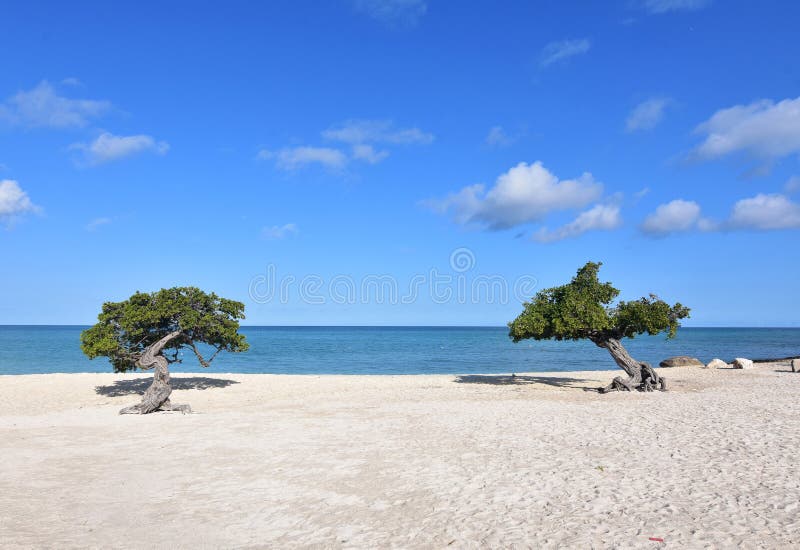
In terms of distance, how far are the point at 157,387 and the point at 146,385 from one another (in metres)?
9.28

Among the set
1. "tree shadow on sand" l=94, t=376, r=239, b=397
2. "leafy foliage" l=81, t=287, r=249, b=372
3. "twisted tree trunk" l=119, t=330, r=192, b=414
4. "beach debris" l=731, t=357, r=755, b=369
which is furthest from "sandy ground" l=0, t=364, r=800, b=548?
"beach debris" l=731, t=357, r=755, b=369

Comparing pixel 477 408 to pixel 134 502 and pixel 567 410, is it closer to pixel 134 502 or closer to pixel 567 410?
pixel 567 410

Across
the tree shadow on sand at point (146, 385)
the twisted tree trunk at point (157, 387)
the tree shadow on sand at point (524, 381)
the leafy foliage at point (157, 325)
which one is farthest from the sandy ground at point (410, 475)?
the tree shadow on sand at point (524, 381)

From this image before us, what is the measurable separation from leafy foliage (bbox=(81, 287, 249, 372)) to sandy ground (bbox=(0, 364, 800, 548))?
2772 millimetres

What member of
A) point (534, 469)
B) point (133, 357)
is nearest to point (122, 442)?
point (133, 357)

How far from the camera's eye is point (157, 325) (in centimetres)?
2419

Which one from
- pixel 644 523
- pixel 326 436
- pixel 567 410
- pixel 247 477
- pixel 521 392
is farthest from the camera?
pixel 521 392

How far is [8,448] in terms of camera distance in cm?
1440

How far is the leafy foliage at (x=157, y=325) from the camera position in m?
23.0

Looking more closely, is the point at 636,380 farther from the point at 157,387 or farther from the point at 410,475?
the point at 157,387

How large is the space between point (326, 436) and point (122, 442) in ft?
18.9

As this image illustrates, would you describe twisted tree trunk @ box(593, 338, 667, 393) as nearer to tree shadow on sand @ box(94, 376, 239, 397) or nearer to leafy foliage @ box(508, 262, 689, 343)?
leafy foliage @ box(508, 262, 689, 343)

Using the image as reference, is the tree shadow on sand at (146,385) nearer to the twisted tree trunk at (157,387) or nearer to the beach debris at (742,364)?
the twisted tree trunk at (157,387)

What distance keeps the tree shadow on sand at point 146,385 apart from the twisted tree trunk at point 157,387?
530cm
